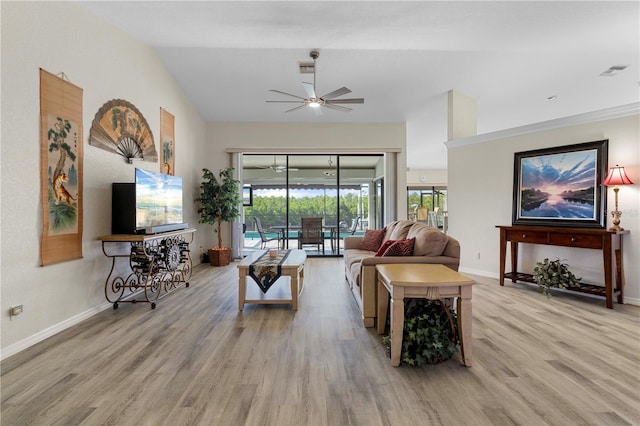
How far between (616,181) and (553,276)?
1.25 m

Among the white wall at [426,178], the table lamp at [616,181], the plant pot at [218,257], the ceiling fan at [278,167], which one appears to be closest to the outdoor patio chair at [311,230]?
the ceiling fan at [278,167]

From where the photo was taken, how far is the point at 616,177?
136 inches

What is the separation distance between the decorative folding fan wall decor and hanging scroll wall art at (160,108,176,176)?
0.83ft

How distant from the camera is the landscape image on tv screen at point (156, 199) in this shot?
3.48m

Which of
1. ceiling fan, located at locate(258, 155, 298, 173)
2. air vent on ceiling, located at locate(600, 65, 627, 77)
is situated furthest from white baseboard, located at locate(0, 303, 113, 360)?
air vent on ceiling, located at locate(600, 65, 627, 77)

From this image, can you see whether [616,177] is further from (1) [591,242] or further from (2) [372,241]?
(2) [372,241]

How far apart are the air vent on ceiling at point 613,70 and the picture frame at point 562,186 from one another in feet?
6.29

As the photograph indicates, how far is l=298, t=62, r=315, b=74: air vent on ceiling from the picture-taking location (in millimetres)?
4668

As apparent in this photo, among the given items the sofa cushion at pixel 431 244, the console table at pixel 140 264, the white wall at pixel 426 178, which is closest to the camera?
the sofa cushion at pixel 431 244

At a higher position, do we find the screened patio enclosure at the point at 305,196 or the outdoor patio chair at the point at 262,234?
the screened patio enclosure at the point at 305,196

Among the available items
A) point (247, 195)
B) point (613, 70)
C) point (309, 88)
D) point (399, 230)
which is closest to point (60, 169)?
point (309, 88)

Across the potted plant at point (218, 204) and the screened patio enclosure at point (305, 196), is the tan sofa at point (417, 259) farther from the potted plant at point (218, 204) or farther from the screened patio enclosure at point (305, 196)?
the screened patio enclosure at point (305, 196)

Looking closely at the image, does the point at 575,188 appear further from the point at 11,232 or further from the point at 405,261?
the point at 11,232

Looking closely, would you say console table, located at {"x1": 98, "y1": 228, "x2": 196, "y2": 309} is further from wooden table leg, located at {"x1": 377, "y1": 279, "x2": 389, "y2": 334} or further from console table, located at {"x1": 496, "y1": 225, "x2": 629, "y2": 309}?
console table, located at {"x1": 496, "y1": 225, "x2": 629, "y2": 309}
